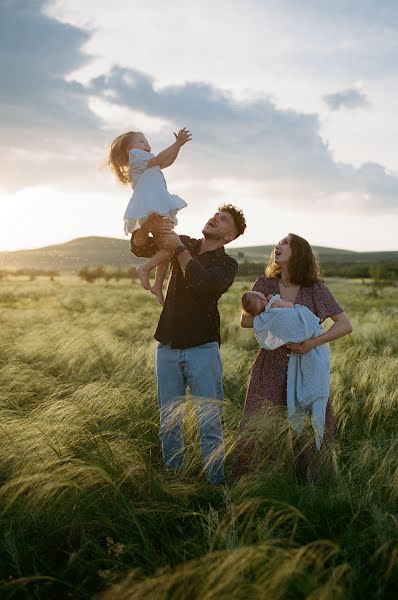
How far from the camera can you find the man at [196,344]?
3.63m

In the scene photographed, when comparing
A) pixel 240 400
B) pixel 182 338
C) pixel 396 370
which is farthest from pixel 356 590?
pixel 396 370

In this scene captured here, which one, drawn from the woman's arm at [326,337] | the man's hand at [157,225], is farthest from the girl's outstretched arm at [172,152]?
the woman's arm at [326,337]

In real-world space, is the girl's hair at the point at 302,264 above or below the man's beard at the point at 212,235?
below

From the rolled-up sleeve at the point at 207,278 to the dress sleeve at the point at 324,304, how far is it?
73 cm

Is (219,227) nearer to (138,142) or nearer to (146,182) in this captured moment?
(146,182)

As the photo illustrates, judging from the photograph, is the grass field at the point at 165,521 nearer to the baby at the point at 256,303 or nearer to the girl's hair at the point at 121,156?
the baby at the point at 256,303

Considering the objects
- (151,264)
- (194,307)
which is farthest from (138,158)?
(194,307)

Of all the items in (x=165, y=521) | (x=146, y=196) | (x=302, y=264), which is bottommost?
(x=165, y=521)

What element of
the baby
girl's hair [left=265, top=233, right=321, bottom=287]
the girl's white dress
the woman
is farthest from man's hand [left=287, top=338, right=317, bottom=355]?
the girl's white dress

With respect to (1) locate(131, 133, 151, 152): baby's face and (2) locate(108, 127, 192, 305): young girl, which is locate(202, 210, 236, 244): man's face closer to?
(2) locate(108, 127, 192, 305): young girl

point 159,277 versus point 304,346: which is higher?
point 159,277

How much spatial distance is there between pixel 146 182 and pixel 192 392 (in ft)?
5.78

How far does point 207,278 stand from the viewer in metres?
3.47

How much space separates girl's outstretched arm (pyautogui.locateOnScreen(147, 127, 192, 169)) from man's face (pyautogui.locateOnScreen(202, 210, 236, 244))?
0.86m
